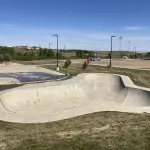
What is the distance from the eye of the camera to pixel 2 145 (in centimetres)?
1047

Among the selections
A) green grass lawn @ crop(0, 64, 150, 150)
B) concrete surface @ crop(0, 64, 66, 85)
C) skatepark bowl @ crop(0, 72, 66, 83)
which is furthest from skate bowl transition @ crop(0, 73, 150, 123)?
concrete surface @ crop(0, 64, 66, 85)

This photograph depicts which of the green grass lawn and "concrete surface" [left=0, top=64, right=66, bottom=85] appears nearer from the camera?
the green grass lawn

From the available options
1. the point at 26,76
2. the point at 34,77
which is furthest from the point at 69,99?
the point at 26,76

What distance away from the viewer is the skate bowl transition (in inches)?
705

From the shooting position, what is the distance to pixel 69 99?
82.7 ft

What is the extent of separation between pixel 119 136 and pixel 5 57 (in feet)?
160

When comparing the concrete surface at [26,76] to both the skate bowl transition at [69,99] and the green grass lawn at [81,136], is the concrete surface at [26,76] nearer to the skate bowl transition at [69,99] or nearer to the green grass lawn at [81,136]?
the skate bowl transition at [69,99]

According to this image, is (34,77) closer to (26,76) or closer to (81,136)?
(26,76)

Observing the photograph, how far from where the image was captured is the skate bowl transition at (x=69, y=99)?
17906mm

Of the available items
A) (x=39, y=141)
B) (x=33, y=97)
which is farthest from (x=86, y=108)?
(x=39, y=141)

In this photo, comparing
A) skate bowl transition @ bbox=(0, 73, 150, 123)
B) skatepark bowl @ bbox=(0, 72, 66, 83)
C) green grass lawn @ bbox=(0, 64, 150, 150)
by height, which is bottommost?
skate bowl transition @ bbox=(0, 73, 150, 123)

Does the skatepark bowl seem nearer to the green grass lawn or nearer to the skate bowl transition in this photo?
the skate bowl transition

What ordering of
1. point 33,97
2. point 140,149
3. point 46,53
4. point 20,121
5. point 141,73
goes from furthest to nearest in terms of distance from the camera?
1. point 46,53
2. point 141,73
3. point 33,97
4. point 20,121
5. point 140,149

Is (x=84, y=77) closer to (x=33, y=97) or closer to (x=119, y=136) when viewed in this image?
(x=33, y=97)
